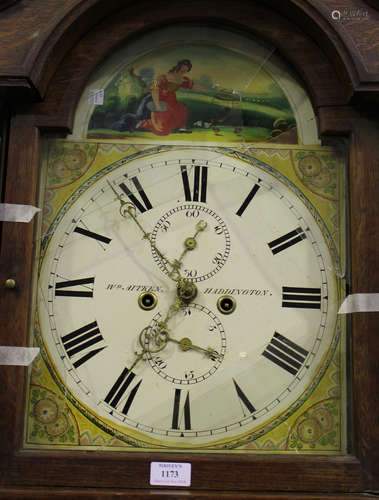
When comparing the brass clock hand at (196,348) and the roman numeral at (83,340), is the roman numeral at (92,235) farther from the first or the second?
the brass clock hand at (196,348)

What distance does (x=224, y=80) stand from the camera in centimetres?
220

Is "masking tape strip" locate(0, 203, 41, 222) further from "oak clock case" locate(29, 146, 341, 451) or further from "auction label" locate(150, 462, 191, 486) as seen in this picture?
"auction label" locate(150, 462, 191, 486)

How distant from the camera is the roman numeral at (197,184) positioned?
2.11m

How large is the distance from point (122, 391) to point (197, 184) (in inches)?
25.7

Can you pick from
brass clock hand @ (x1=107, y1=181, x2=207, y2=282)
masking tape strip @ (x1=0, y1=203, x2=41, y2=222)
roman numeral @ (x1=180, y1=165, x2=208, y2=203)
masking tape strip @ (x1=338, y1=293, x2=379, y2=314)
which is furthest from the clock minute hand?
masking tape strip @ (x1=338, y1=293, x2=379, y2=314)

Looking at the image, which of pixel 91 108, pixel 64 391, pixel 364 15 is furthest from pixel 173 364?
pixel 364 15

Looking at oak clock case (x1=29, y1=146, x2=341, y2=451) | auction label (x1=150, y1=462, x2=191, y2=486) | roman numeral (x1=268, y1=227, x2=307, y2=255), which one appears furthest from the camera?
roman numeral (x1=268, y1=227, x2=307, y2=255)

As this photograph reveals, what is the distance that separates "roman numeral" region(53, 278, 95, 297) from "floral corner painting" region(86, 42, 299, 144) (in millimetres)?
450

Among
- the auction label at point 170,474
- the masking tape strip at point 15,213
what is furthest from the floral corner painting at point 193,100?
the auction label at point 170,474

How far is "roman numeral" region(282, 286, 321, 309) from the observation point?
2.03 meters

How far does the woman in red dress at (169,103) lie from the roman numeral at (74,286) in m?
0.51

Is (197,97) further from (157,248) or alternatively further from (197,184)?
(157,248)

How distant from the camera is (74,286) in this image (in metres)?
2.05

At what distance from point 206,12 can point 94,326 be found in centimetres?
102
